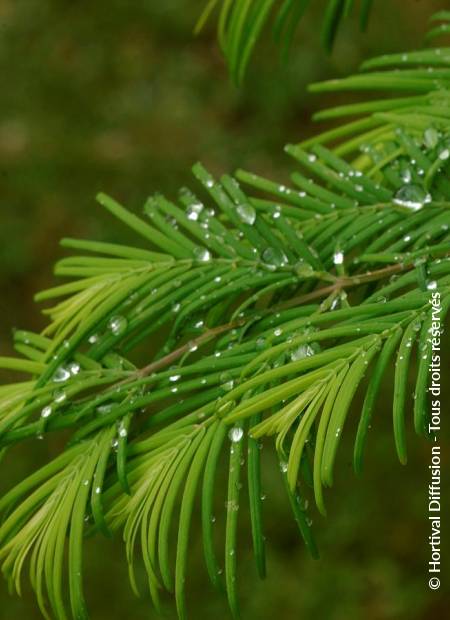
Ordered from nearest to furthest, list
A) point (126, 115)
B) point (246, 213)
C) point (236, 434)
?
1. point (236, 434)
2. point (246, 213)
3. point (126, 115)

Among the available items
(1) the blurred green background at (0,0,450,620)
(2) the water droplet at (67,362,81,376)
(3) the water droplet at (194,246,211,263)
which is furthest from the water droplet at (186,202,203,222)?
(1) the blurred green background at (0,0,450,620)

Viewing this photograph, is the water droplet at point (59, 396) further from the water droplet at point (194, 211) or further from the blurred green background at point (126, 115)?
the blurred green background at point (126, 115)

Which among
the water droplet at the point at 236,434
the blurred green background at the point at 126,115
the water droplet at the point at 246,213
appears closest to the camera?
the water droplet at the point at 236,434

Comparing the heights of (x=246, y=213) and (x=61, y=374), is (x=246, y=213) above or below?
above

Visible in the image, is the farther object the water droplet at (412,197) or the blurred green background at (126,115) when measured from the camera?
the blurred green background at (126,115)

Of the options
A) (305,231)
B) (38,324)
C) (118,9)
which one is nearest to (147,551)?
(305,231)

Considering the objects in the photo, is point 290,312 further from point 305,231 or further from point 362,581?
point 362,581

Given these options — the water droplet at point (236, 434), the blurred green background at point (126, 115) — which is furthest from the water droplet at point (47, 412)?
the blurred green background at point (126, 115)

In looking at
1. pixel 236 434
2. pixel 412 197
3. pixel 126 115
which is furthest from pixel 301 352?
pixel 126 115

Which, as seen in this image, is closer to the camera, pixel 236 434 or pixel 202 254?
pixel 236 434

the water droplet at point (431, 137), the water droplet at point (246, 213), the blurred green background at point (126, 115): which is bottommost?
the water droplet at point (246, 213)

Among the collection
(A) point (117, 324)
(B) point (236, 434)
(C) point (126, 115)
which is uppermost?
(C) point (126, 115)

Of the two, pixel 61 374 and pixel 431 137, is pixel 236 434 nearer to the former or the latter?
pixel 61 374

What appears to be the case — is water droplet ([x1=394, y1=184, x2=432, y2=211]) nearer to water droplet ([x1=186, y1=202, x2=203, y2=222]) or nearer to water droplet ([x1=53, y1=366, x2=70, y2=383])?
water droplet ([x1=186, y1=202, x2=203, y2=222])
